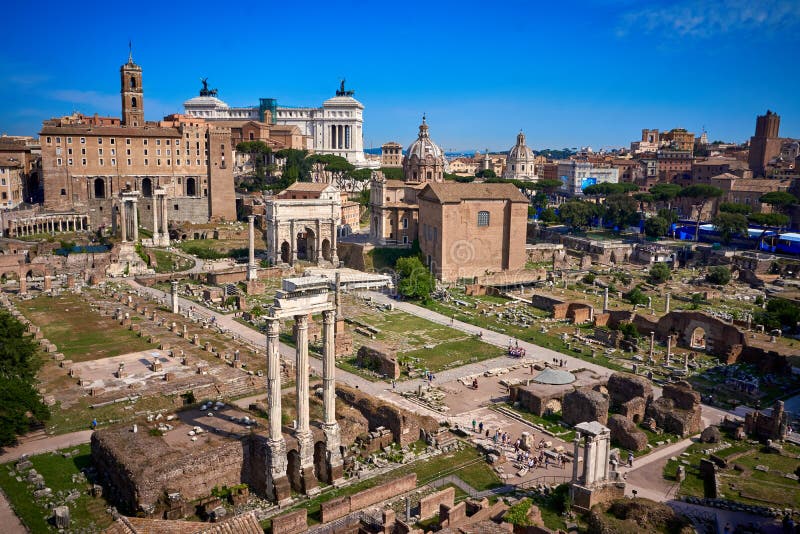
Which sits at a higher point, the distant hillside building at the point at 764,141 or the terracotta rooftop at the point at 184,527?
the distant hillside building at the point at 764,141

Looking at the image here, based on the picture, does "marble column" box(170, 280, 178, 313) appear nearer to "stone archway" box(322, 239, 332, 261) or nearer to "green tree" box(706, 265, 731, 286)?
"stone archway" box(322, 239, 332, 261)

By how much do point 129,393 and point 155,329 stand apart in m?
11.0

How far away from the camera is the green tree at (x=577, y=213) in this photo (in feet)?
277

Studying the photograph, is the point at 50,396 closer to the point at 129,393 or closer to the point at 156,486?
the point at 129,393

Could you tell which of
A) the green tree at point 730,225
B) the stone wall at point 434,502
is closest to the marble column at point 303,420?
the stone wall at point 434,502

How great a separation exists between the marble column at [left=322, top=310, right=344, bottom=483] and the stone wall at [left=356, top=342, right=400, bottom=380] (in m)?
11.2

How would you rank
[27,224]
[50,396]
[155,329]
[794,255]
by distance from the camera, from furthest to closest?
[794,255] < [27,224] < [155,329] < [50,396]

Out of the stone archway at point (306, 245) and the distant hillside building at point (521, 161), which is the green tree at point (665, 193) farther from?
the stone archway at point (306, 245)

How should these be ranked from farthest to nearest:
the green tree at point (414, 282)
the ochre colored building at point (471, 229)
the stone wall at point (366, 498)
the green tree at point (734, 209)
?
the green tree at point (734, 209), the ochre colored building at point (471, 229), the green tree at point (414, 282), the stone wall at point (366, 498)

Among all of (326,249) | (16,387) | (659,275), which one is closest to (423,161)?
(326,249)

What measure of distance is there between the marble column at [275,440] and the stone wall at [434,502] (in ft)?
13.9

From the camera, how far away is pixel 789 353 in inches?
1412

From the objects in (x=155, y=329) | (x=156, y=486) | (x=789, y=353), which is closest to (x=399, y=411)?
(x=156, y=486)

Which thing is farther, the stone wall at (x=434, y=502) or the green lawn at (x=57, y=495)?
the stone wall at (x=434, y=502)
